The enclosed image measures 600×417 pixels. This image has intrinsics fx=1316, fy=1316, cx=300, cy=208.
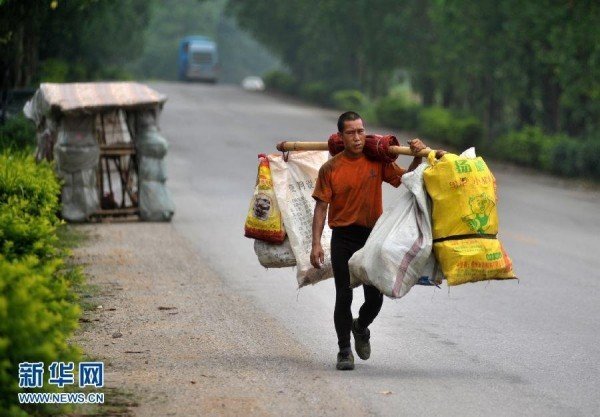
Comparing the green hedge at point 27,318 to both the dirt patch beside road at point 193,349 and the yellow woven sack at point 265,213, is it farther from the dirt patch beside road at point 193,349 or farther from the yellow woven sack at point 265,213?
the yellow woven sack at point 265,213

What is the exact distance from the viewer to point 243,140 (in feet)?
125

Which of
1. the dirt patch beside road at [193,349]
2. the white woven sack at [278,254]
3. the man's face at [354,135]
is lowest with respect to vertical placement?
the dirt patch beside road at [193,349]

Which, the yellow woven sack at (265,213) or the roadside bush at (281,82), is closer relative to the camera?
the yellow woven sack at (265,213)

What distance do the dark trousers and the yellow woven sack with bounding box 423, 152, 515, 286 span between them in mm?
554

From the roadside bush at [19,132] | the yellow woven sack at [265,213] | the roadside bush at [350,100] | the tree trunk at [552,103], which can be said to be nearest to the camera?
Answer: the yellow woven sack at [265,213]

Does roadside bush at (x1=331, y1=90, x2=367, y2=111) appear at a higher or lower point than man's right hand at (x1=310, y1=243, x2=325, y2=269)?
lower

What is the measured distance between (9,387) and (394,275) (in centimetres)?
334

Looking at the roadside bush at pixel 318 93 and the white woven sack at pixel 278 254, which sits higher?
the white woven sack at pixel 278 254

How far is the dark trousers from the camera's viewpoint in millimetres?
8898

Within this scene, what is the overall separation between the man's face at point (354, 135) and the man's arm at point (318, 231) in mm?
466

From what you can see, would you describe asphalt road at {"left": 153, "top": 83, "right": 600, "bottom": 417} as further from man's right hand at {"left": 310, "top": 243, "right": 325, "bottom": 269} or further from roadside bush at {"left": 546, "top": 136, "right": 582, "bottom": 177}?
roadside bush at {"left": 546, "top": 136, "right": 582, "bottom": 177}

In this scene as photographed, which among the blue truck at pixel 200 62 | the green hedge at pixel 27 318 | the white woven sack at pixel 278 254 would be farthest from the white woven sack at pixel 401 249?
the blue truck at pixel 200 62

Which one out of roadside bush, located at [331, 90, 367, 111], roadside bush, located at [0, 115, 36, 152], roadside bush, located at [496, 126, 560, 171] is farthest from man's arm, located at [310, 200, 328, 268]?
roadside bush, located at [331, 90, 367, 111]

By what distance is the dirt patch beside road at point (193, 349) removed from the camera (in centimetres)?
778
